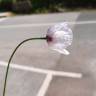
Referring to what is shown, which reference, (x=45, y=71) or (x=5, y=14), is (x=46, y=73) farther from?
(x=5, y=14)

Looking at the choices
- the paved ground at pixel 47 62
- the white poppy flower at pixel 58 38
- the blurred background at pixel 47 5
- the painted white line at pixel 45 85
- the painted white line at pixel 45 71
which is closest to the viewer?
the white poppy flower at pixel 58 38

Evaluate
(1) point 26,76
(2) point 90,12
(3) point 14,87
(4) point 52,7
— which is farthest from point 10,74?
(4) point 52,7

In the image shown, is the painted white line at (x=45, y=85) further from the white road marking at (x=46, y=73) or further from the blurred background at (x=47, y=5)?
the blurred background at (x=47, y=5)

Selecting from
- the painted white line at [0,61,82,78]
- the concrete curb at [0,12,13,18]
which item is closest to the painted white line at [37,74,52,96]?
the painted white line at [0,61,82,78]

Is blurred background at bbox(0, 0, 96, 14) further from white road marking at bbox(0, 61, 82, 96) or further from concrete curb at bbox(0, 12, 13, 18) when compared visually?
white road marking at bbox(0, 61, 82, 96)

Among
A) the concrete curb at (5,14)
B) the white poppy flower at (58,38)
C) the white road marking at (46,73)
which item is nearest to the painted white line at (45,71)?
the white road marking at (46,73)

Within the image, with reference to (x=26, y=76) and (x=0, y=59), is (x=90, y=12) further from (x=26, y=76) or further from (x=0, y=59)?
(x=26, y=76)
